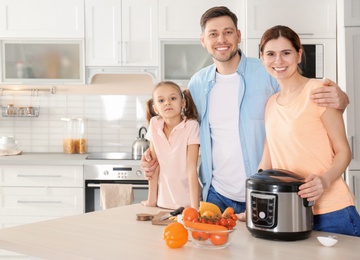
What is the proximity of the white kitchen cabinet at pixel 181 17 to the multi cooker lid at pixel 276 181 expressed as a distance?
2.74 metres

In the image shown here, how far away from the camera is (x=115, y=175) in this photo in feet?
13.8

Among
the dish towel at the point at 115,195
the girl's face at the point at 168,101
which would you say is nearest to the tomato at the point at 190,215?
the girl's face at the point at 168,101

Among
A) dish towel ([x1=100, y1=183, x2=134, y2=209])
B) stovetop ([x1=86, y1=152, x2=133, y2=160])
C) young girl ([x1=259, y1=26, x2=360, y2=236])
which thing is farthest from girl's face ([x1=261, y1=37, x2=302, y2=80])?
stovetop ([x1=86, y1=152, x2=133, y2=160])

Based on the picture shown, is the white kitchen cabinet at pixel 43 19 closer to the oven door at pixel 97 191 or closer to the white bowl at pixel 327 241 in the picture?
the oven door at pixel 97 191

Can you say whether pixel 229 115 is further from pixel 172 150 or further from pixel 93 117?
pixel 93 117

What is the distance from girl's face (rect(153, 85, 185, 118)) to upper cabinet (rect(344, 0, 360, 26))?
6.71 ft

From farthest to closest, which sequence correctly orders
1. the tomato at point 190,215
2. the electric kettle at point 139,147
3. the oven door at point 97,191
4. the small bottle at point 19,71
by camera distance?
the small bottle at point 19,71 < the electric kettle at point 139,147 < the oven door at point 97,191 < the tomato at point 190,215

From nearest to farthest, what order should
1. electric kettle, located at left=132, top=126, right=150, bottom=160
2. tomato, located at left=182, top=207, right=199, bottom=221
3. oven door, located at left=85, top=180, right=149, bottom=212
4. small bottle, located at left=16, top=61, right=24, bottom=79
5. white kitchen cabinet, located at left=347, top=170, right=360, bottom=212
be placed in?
tomato, located at left=182, top=207, right=199, bottom=221 < white kitchen cabinet, located at left=347, top=170, right=360, bottom=212 < oven door, located at left=85, top=180, right=149, bottom=212 < electric kettle, located at left=132, top=126, right=150, bottom=160 < small bottle, located at left=16, top=61, right=24, bottom=79

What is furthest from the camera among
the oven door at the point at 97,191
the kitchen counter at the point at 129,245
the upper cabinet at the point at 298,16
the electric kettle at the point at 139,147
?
the electric kettle at the point at 139,147

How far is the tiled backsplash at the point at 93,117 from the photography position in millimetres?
4855

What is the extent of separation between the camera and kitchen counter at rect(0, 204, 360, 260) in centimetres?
167

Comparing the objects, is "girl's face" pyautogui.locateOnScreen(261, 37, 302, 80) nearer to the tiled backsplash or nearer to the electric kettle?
the electric kettle

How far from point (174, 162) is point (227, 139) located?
0.84 ft

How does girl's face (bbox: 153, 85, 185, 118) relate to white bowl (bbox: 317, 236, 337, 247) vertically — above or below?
above
